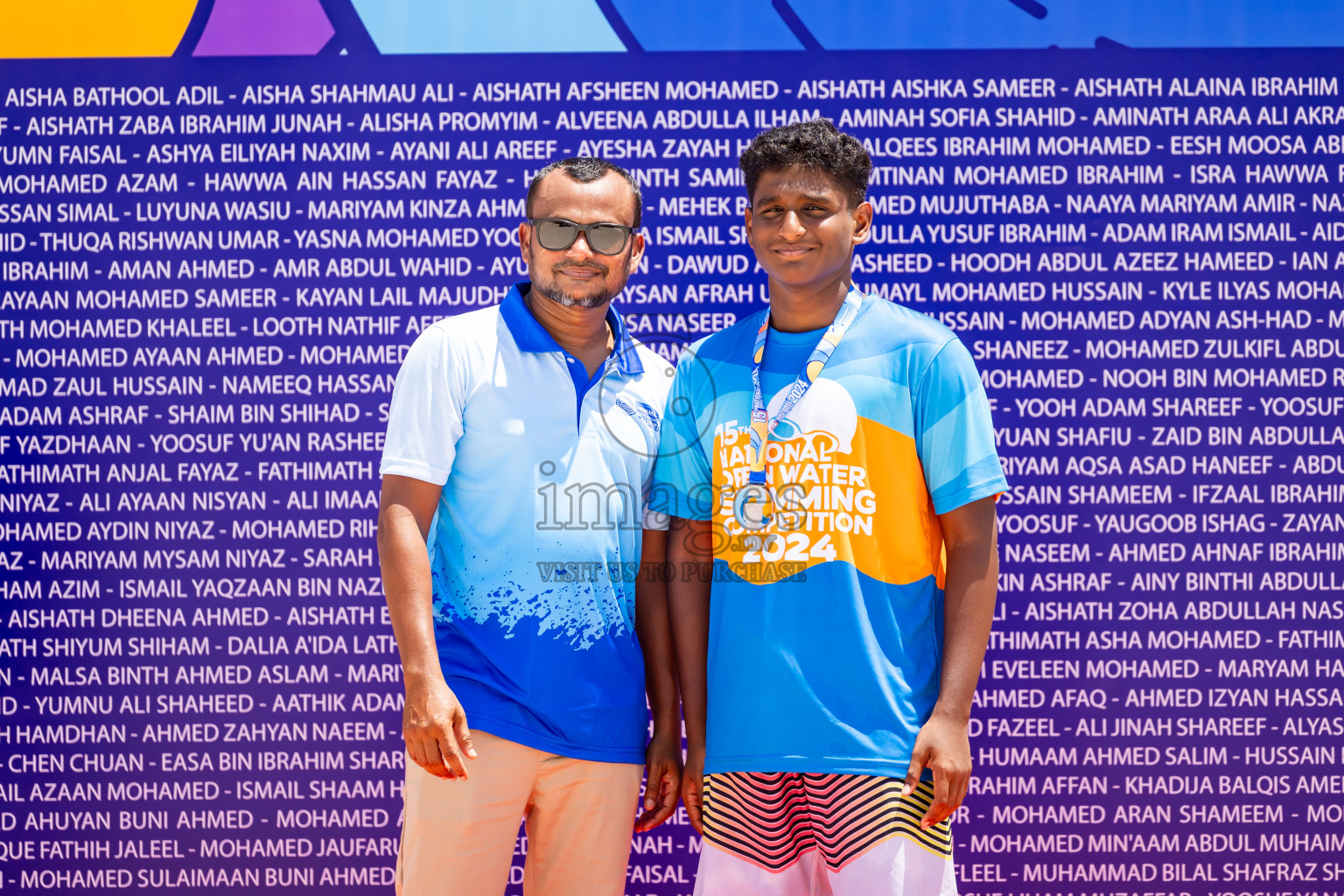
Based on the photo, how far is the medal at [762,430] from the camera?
1.83m

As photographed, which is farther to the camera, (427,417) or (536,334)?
(536,334)

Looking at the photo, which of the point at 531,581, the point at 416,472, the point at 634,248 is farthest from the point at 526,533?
the point at 634,248

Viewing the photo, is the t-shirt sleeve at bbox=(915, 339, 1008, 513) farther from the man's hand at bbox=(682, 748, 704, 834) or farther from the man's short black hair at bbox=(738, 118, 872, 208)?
the man's hand at bbox=(682, 748, 704, 834)

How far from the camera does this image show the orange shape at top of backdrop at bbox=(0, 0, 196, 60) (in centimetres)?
276

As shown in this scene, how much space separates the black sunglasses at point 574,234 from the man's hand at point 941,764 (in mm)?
1257

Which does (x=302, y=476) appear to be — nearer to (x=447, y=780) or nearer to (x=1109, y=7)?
(x=447, y=780)

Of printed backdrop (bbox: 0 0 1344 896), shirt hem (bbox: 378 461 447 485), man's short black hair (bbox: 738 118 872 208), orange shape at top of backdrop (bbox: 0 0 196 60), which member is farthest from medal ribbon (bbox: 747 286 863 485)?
orange shape at top of backdrop (bbox: 0 0 196 60)

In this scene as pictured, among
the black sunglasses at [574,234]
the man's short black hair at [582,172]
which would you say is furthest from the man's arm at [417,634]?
the man's short black hair at [582,172]

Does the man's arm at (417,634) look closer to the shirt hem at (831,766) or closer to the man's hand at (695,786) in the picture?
the man's hand at (695,786)

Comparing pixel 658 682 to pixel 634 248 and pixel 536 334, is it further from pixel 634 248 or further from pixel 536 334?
pixel 634 248

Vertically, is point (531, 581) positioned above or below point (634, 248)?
below

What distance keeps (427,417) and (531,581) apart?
16.7 inches

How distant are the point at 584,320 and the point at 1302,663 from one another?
2.53 metres

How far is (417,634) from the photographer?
1824mm
